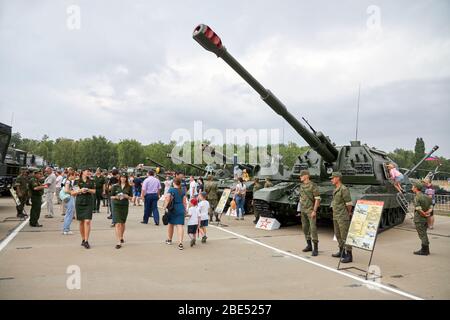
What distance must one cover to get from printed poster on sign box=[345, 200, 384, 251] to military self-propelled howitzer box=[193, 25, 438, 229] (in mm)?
2820

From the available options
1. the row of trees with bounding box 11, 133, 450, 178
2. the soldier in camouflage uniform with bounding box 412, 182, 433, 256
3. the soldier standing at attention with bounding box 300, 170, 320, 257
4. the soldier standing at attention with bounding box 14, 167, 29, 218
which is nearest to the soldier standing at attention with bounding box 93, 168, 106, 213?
the soldier standing at attention with bounding box 14, 167, 29, 218

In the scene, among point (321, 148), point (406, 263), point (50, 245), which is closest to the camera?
point (406, 263)

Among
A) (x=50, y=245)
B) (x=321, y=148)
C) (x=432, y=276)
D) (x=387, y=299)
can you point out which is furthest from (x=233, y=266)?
(x=321, y=148)

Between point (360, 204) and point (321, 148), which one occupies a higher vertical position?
point (321, 148)

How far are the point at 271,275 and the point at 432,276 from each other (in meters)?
2.68

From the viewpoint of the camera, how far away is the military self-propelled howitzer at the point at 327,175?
377 inches

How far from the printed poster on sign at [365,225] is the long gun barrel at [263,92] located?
12.0 ft

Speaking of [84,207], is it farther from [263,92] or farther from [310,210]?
[263,92]

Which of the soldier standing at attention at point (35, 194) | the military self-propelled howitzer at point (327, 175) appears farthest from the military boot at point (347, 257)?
the soldier standing at attention at point (35, 194)

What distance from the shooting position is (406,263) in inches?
270

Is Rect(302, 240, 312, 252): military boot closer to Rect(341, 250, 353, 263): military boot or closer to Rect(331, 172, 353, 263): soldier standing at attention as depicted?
Rect(331, 172, 353, 263): soldier standing at attention

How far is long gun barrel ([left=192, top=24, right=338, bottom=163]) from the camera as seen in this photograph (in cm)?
673

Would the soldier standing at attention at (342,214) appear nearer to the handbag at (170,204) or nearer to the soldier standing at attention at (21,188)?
the handbag at (170,204)
